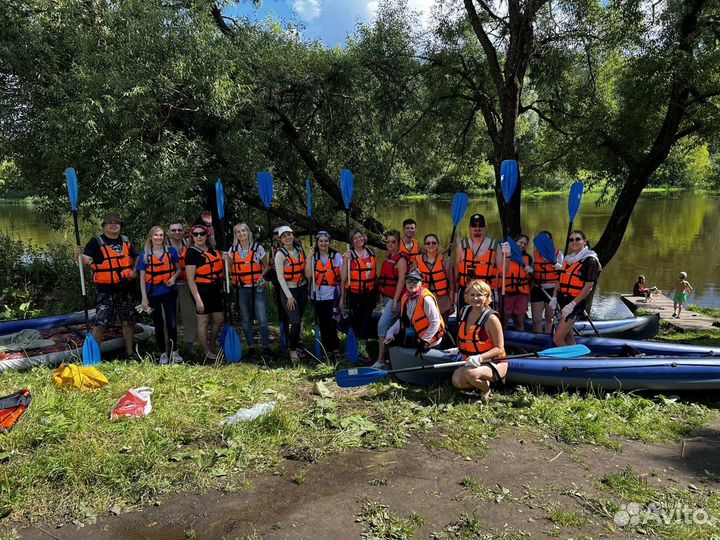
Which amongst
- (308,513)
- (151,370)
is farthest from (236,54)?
(308,513)

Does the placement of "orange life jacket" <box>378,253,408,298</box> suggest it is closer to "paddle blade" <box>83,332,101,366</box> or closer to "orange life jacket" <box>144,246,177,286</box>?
"orange life jacket" <box>144,246,177,286</box>

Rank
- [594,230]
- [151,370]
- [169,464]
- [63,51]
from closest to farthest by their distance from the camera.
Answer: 1. [169,464]
2. [151,370]
3. [63,51]
4. [594,230]

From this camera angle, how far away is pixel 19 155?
711cm

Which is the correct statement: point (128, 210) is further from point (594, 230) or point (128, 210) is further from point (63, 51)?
point (594, 230)

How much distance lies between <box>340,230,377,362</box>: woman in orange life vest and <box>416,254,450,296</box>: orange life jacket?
537mm

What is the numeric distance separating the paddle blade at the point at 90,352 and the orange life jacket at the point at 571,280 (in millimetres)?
4888

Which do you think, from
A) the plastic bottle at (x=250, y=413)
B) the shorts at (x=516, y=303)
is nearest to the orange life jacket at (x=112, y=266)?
the plastic bottle at (x=250, y=413)

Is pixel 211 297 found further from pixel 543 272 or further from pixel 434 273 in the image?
pixel 543 272

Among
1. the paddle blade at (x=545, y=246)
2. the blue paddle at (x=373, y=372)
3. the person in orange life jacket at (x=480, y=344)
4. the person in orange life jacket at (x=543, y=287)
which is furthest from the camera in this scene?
the person in orange life jacket at (x=543, y=287)

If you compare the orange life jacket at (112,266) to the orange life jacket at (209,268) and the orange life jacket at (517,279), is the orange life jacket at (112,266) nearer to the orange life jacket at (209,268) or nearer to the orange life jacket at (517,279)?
the orange life jacket at (209,268)

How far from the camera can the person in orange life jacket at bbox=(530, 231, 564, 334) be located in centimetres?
568

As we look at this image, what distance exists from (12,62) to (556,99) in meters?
9.07

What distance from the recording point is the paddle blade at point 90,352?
4.96 metres

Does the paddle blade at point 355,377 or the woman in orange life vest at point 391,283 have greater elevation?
the woman in orange life vest at point 391,283
